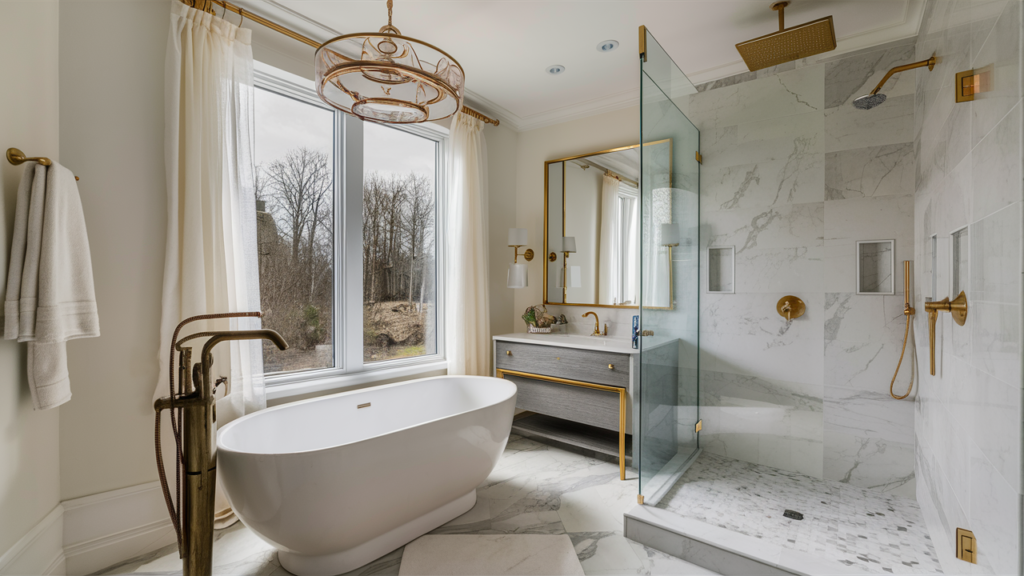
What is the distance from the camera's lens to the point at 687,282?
102 inches

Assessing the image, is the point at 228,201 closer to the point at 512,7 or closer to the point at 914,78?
the point at 512,7

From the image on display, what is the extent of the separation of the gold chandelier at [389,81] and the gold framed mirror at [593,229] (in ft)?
5.55

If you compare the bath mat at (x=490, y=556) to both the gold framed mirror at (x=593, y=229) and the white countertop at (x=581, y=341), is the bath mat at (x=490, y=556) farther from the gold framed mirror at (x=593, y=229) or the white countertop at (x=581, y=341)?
the gold framed mirror at (x=593, y=229)

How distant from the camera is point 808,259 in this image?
8.37 feet

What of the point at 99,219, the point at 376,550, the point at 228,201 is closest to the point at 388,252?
Answer: the point at 228,201

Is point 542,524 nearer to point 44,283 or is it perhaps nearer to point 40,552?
point 40,552

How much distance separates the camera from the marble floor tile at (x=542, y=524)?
186 cm

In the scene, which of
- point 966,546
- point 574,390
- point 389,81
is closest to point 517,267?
point 574,390

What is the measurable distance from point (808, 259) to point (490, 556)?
2.30 m

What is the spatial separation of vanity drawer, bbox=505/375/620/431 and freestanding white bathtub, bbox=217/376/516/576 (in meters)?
0.59

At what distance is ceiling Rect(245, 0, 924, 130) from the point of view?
7.47 feet

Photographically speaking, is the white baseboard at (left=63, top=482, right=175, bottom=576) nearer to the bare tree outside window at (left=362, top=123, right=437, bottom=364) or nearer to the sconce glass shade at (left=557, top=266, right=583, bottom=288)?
the bare tree outside window at (left=362, top=123, right=437, bottom=364)

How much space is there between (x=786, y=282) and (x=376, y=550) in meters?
2.56

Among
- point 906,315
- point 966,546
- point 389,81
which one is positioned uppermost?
point 389,81
